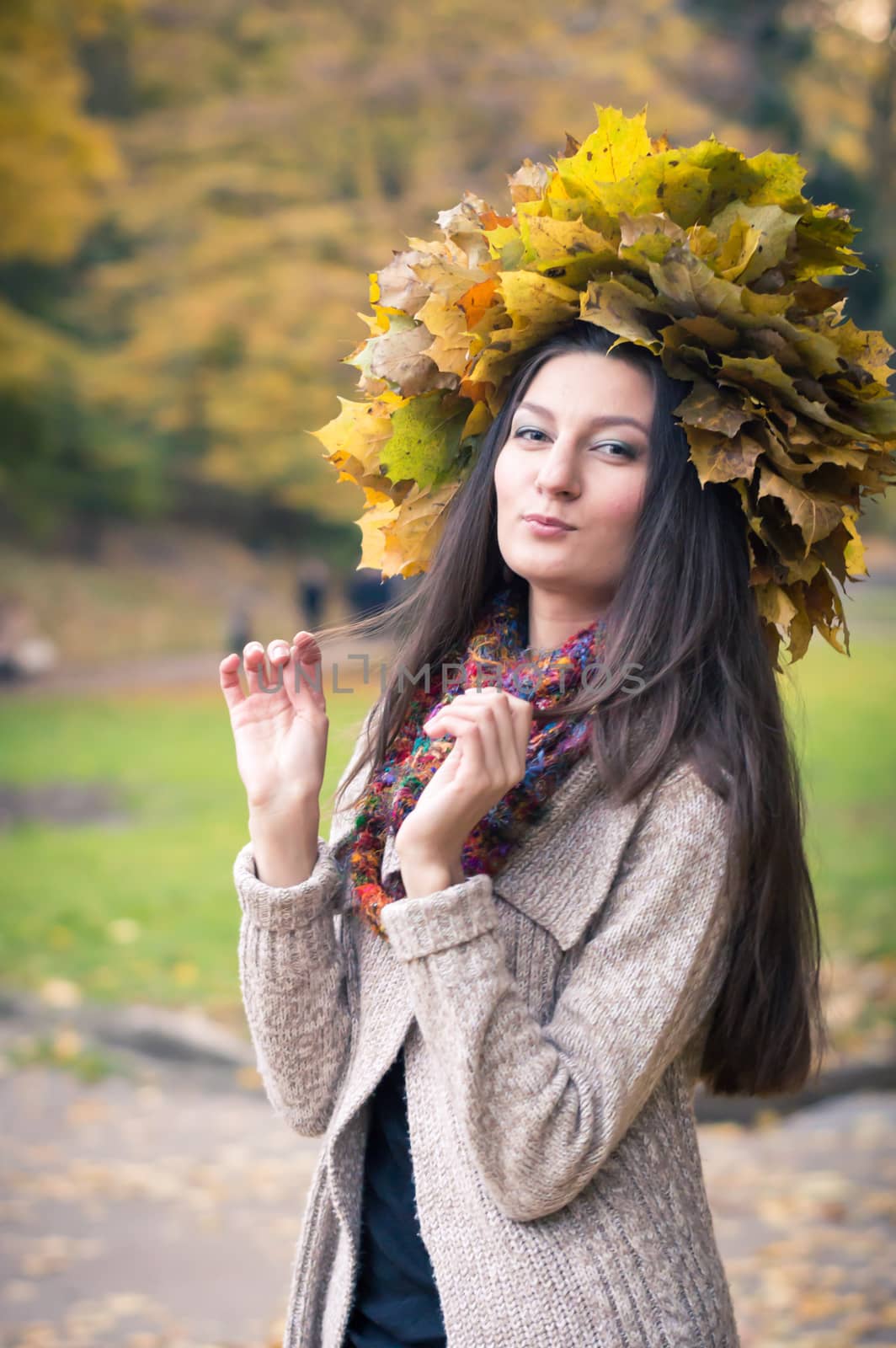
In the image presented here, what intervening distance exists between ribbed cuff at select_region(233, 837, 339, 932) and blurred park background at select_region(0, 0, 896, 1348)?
17.4ft

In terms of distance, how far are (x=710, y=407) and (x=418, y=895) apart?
0.60 metres

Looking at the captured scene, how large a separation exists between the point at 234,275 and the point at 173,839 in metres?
2.95

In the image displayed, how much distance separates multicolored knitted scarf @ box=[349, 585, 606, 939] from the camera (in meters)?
1.43

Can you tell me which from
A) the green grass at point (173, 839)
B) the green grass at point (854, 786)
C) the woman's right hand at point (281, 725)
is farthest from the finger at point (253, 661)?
the green grass at point (854, 786)

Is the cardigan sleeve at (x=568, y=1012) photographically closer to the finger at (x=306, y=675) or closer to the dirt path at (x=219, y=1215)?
the finger at (x=306, y=675)

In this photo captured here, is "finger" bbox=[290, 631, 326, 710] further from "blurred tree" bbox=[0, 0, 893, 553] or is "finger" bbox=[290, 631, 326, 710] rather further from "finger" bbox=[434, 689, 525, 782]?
"blurred tree" bbox=[0, 0, 893, 553]

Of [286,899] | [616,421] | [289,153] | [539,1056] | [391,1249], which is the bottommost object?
[391,1249]

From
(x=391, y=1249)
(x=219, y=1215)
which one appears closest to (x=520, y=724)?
(x=391, y=1249)

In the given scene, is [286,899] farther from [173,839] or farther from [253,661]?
[173,839]

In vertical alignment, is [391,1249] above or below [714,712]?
below

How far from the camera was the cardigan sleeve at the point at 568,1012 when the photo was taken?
4.10 feet

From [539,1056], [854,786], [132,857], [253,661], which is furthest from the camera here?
[854,786]

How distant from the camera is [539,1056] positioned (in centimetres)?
126

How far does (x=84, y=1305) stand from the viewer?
379 cm
